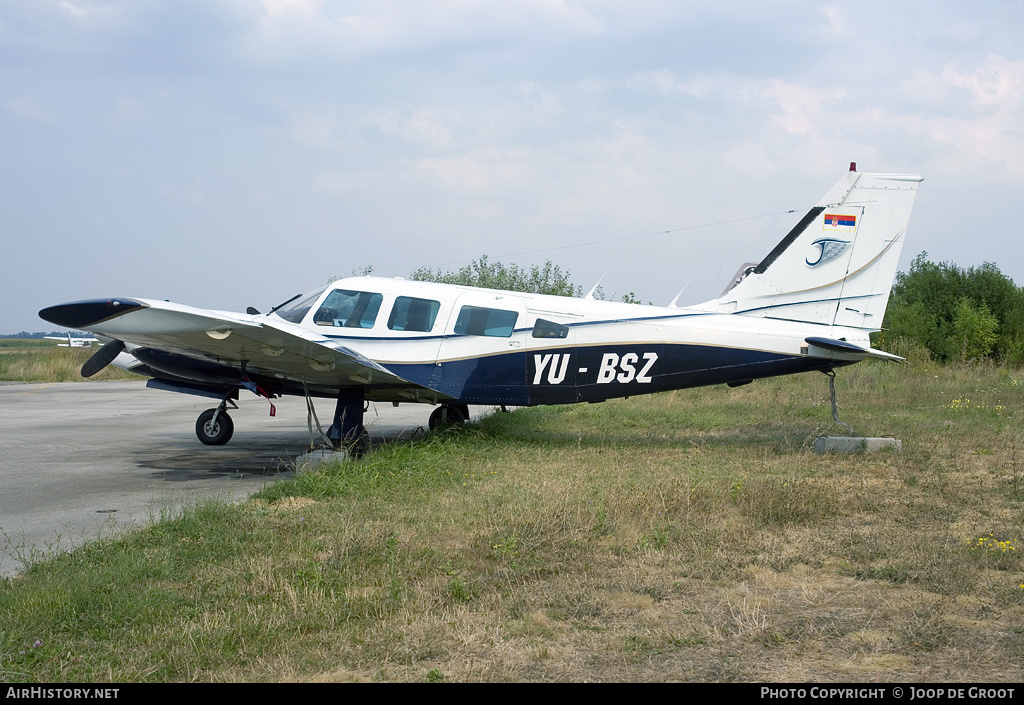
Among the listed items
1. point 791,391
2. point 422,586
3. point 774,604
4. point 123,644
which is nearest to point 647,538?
point 774,604

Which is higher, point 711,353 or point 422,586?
point 711,353

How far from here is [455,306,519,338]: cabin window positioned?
1098 centimetres

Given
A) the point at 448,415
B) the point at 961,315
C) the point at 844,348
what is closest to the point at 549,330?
the point at 448,415

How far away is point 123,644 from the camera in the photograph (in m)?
4.06

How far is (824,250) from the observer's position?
35.1 feet

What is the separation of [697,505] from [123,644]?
4737mm

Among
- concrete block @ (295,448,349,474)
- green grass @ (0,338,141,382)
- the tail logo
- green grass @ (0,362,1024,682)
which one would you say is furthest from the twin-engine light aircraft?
green grass @ (0,338,141,382)

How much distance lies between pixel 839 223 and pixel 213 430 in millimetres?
9908

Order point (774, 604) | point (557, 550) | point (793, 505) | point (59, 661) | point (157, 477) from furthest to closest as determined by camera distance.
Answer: point (157, 477) → point (793, 505) → point (557, 550) → point (774, 604) → point (59, 661)

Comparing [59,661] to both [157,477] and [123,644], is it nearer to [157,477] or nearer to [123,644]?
[123,644]

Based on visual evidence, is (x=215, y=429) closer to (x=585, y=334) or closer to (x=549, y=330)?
(x=549, y=330)

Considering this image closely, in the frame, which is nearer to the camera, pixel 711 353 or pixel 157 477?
pixel 157 477

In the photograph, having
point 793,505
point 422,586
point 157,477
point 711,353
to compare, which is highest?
point 711,353

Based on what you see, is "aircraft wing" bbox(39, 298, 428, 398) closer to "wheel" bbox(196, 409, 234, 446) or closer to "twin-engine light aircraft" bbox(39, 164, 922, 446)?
"twin-engine light aircraft" bbox(39, 164, 922, 446)
